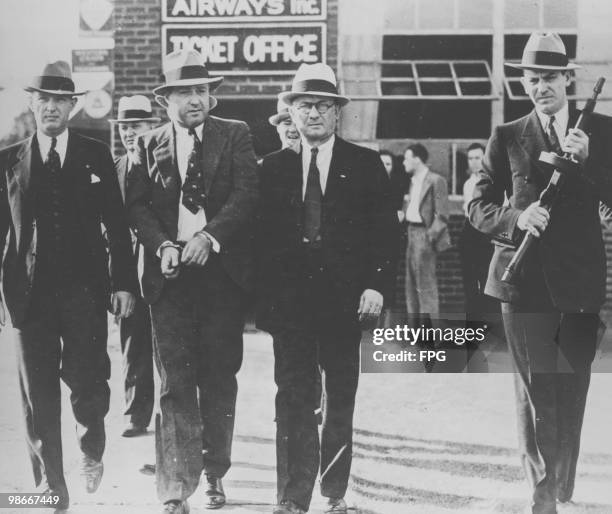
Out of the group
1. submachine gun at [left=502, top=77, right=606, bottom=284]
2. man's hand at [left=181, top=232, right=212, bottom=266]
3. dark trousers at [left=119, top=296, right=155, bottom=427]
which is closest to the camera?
man's hand at [left=181, top=232, right=212, bottom=266]

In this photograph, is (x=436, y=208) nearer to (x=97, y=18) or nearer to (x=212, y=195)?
(x=212, y=195)

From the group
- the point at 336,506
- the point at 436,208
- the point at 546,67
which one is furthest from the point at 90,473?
the point at 546,67

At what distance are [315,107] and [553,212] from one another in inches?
52.7

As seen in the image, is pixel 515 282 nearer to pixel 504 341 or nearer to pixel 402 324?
pixel 504 341

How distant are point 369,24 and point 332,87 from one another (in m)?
0.75

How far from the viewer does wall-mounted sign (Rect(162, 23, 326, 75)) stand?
14.0 ft

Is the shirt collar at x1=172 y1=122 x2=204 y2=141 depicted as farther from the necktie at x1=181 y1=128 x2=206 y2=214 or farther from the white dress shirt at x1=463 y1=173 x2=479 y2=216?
the white dress shirt at x1=463 y1=173 x2=479 y2=216

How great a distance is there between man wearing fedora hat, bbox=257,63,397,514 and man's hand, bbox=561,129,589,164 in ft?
3.27

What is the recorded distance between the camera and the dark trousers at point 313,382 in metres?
3.63

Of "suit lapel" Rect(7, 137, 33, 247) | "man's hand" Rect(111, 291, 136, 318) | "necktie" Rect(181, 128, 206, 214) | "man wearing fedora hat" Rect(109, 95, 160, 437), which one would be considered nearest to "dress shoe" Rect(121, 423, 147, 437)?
"man wearing fedora hat" Rect(109, 95, 160, 437)

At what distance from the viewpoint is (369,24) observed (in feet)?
14.1

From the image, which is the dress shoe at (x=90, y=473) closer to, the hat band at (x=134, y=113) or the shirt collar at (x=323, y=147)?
the hat band at (x=134, y=113)

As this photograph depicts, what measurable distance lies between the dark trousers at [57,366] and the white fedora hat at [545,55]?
8.46 ft

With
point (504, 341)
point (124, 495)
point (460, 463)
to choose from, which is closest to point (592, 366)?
point (504, 341)
